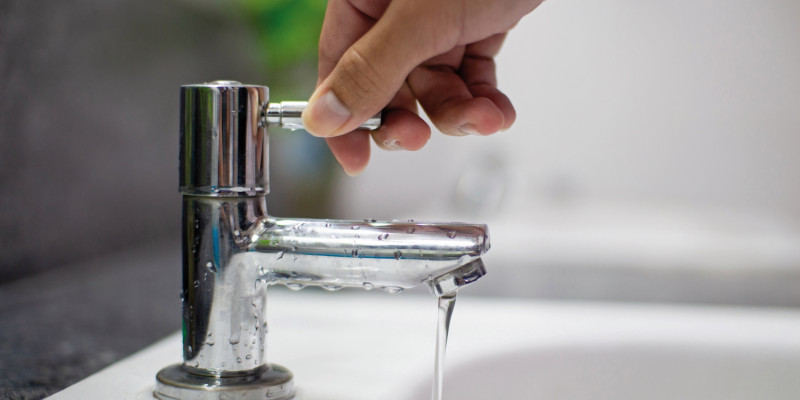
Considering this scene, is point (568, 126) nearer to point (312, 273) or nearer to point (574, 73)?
point (574, 73)

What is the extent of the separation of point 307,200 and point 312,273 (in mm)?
702

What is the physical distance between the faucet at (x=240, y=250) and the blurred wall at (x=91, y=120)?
0.33 m

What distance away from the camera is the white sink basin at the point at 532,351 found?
0.49 m

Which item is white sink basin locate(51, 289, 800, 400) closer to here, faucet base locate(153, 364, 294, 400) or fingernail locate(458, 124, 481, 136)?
faucet base locate(153, 364, 294, 400)

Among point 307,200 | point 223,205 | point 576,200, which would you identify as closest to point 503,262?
point 307,200

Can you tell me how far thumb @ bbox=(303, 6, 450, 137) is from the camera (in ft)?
1.19

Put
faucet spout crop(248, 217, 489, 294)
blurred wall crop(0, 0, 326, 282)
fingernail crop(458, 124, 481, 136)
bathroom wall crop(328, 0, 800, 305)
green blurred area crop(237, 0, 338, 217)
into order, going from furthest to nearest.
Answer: bathroom wall crop(328, 0, 800, 305) → green blurred area crop(237, 0, 338, 217) → blurred wall crop(0, 0, 326, 282) → fingernail crop(458, 124, 481, 136) → faucet spout crop(248, 217, 489, 294)

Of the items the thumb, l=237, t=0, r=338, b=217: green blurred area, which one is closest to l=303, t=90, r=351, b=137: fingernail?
the thumb

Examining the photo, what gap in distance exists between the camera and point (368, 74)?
369 mm

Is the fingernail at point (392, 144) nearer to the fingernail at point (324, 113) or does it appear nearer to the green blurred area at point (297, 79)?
the fingernail at point (324, 113)

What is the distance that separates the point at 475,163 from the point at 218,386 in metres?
0.99

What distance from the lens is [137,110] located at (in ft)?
2.83

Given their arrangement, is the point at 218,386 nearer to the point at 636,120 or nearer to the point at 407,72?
the point at 407,72

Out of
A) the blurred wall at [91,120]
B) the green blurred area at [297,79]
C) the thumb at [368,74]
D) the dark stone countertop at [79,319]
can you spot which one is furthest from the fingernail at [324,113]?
the green blurred area at [297,79]
